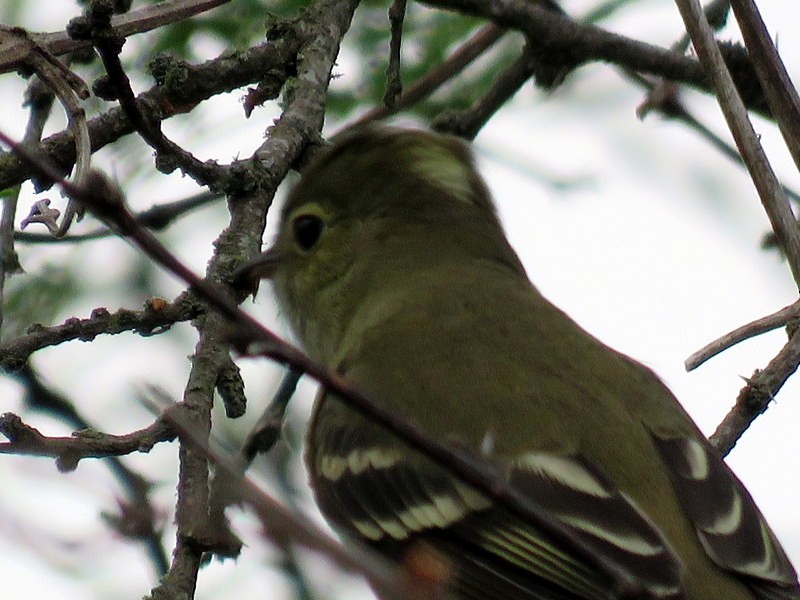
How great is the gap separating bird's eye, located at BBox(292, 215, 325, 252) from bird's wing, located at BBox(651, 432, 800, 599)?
164 centimetres

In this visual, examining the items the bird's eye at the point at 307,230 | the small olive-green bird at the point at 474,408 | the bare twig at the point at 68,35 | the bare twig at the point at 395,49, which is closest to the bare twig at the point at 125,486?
the small olive-green bird at the point at 474,408

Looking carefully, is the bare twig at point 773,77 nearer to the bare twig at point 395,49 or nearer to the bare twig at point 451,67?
the bare twig at point 395,49

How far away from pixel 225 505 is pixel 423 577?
28 centimetres

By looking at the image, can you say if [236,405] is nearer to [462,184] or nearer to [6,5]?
[462,184]

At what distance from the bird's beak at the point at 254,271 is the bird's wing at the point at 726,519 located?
121 cm

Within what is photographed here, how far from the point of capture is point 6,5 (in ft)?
16.3

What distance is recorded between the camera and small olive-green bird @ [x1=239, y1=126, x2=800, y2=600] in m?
3.29

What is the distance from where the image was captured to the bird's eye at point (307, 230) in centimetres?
481

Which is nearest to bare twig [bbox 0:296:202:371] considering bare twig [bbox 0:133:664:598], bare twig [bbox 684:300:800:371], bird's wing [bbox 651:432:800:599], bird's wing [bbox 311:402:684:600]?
bird's wing [bbox 311:402:684:600]

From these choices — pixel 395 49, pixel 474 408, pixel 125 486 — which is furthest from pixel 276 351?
pixel 395 49

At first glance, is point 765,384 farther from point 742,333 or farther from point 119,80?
point 119,80

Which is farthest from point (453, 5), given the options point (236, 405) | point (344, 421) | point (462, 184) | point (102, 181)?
point (102, 181)

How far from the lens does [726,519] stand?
3.44m

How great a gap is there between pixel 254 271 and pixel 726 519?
146 cm
